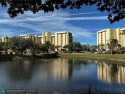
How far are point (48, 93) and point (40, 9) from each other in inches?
509

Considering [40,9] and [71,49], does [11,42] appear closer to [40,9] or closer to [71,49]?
[71,49]

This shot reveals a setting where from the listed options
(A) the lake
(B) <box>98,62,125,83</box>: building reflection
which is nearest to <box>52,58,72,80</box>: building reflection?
(A) the lake

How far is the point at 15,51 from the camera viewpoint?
113 m

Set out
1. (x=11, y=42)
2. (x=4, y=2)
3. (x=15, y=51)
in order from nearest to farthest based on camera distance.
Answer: (x=4, y=2), (x=11, y=42), (x=15, y=51)

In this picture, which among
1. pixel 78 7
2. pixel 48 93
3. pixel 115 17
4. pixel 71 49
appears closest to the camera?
pixel 78 7

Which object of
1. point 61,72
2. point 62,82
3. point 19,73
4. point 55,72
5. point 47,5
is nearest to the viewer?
point 47,5

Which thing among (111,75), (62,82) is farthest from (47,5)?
(111,75)

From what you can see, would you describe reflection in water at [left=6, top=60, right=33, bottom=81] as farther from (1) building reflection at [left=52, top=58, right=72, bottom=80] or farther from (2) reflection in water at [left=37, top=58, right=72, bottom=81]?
(1) building reflection at [left=52, top=58, right=72, bottom=80]

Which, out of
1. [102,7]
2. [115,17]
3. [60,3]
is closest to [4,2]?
[60,3]

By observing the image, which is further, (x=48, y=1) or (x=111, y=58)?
(x=111, y=58)

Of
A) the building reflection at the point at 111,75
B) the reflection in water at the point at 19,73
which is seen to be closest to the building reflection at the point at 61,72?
the reflection in water at the point at 19,73

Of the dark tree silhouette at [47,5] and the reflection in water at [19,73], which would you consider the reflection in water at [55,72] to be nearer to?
the reflection in water at [19,73]

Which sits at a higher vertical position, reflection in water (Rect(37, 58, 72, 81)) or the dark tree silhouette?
the dark tree silhouette

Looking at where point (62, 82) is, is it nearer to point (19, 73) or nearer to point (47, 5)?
A: point (19, 73)
